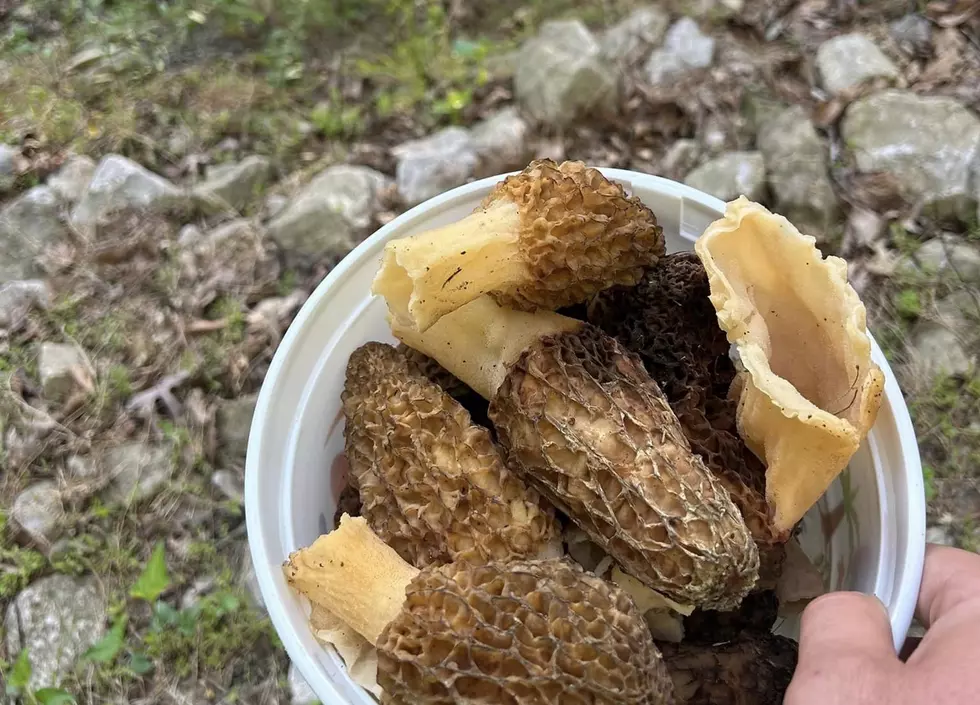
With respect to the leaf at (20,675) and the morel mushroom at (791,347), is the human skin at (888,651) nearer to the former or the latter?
the morel mushroom at (791,347)

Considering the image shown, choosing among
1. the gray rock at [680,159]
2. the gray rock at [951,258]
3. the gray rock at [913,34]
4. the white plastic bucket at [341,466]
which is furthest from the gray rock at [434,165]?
the gray rock at [913,34]

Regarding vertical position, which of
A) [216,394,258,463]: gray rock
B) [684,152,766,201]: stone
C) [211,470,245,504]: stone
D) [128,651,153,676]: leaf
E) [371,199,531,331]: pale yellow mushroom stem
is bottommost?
[128,651,153,676]: leaf

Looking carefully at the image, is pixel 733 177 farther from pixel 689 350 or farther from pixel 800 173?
pixel 689 350

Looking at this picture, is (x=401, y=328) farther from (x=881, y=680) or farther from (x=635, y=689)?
(x=881, y=680)

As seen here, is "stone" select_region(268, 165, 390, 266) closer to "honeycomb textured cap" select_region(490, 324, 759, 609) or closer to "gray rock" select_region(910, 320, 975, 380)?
"honeycomb textured cap" select_region(490, 324, 759, 609)

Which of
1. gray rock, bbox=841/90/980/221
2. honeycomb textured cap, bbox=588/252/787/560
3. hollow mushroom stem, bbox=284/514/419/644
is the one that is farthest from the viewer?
gray rock, bbox=841/90/980/221

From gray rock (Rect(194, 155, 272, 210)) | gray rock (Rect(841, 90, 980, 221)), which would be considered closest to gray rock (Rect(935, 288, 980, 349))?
gray rock (Rect(841, 90, 980, 221))
